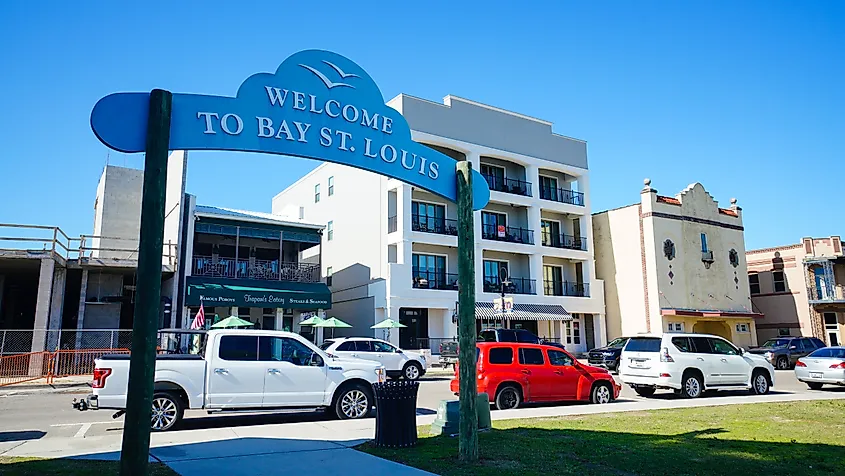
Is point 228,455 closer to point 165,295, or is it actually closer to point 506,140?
point 165,295

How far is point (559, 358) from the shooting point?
16422 mm

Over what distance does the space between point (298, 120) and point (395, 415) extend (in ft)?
15.3

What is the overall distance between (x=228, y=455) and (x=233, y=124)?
479 centimetres

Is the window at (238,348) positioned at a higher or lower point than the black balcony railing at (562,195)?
lower

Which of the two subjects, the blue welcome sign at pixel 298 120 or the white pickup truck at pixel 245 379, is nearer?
→ the blue welcome sign at pixel 298 120

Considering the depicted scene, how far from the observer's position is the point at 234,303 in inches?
1195

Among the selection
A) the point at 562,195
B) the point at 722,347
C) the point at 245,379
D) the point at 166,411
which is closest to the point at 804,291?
the point at 562,195

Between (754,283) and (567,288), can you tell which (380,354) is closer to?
(567,288)

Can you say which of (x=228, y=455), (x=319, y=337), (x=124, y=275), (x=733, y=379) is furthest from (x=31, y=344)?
(x=733, y=379)

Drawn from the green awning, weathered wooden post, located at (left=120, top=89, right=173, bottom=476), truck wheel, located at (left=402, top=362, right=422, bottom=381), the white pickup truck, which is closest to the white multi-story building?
the green awning

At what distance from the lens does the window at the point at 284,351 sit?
1272 centimetres

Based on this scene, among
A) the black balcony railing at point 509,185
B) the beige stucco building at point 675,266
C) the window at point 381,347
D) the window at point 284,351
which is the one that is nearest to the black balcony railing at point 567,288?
A: the beige stucco building at point 675,266

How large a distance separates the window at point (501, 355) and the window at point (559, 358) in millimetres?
1230

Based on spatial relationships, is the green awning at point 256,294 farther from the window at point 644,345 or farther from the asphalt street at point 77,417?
the window at point 644,345
